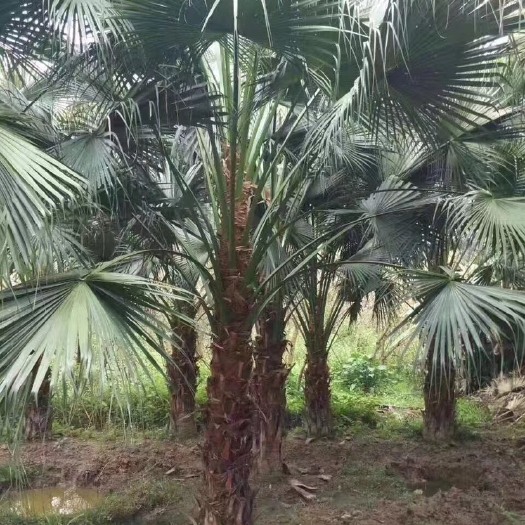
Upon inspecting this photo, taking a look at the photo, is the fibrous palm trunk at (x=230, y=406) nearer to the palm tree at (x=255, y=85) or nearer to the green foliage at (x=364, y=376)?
the palm tree at (x=255, y=85)

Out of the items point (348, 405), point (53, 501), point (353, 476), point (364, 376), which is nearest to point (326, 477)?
point (353, 476)

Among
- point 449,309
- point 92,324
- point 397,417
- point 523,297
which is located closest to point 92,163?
point 92,324

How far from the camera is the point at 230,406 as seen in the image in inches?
128

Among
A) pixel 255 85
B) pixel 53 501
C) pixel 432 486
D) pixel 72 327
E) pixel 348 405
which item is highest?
pixel 255 85

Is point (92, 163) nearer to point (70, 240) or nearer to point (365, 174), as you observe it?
point (70, 240)

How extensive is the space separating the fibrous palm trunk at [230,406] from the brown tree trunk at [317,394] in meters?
2.64

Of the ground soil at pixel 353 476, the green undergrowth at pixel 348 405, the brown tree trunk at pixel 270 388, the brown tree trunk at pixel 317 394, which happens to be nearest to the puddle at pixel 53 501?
the ground soil at pixel 353 476

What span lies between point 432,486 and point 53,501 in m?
3.14

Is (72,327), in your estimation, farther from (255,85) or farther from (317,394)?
(317,394)

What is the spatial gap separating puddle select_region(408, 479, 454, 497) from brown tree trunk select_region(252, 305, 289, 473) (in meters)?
1.14

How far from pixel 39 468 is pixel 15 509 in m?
1.10

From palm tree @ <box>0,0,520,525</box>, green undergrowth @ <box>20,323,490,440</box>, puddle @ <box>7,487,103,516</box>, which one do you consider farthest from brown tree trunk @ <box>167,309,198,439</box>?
palm tree @ <box>0,0,520,525</box>

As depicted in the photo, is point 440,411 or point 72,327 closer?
point 72,327

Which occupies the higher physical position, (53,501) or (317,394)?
(317,394)
